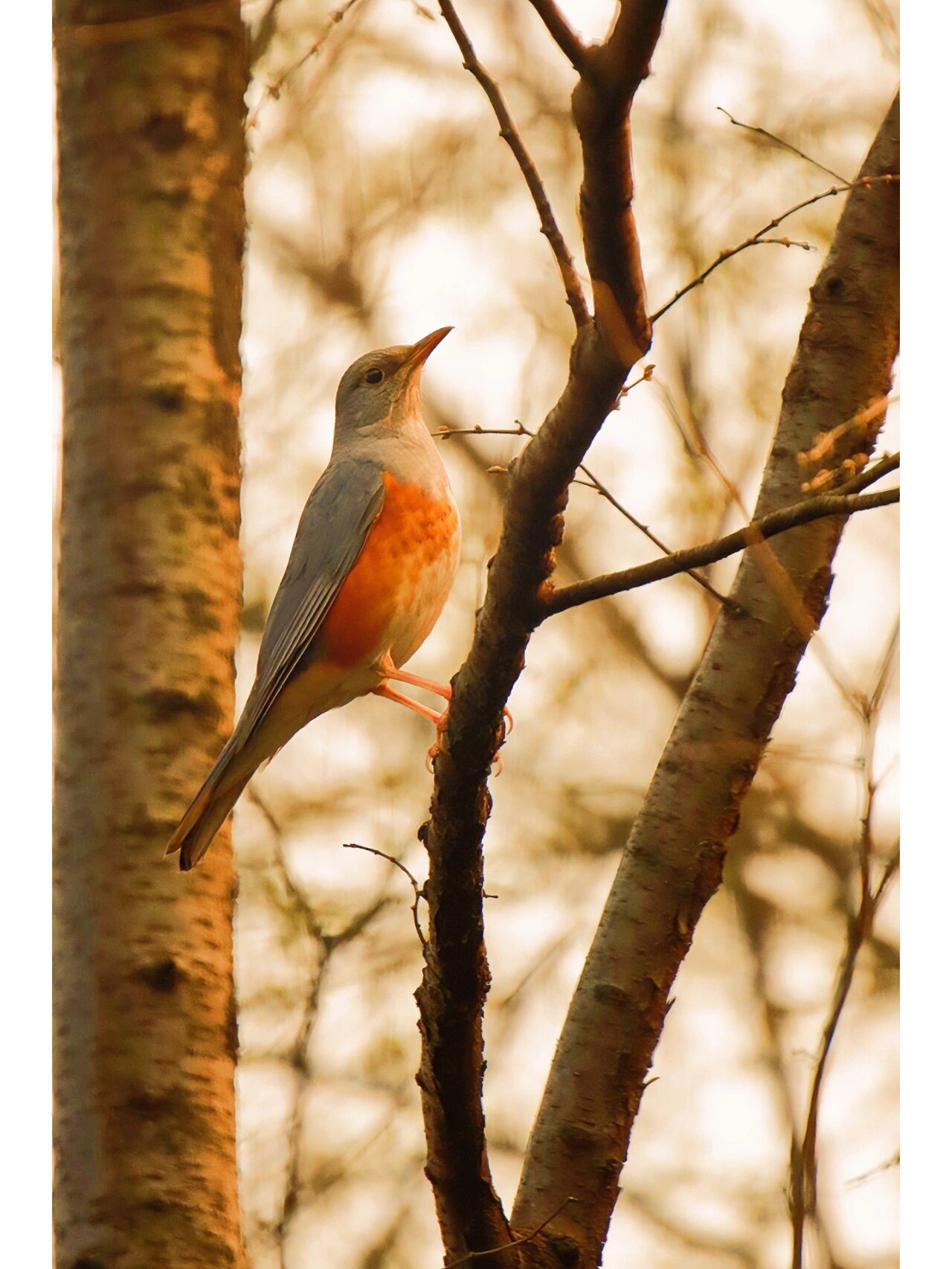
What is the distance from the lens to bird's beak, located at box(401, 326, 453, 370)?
193 centimetres

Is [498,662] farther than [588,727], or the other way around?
[588,727]

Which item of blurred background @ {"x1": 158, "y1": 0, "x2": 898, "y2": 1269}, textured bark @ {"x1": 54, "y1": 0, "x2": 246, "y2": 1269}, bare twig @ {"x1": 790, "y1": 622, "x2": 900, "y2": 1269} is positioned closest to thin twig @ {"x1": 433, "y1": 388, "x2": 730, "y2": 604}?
blurred background @ {"x1": 158, "y1": 0, "x2": 898, "y2": 1269}

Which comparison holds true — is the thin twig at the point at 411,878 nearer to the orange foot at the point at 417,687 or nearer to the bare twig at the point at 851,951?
the orange foot at the point at 417,687

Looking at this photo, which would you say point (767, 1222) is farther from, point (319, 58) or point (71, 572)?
point (319, 58)

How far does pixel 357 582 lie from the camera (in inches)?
74.6

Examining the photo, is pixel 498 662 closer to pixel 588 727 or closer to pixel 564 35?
pixel 588 727

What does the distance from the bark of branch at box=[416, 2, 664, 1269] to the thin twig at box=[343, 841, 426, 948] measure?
0.03 meters

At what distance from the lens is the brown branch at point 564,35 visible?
117 cm

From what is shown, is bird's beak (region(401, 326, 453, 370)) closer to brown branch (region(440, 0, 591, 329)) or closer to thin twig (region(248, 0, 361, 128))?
thin twig (region(248, 0, 361, 128))

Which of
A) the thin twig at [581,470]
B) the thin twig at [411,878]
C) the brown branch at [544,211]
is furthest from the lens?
the thin twig at [581,470]

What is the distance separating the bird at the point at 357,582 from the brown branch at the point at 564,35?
745mm

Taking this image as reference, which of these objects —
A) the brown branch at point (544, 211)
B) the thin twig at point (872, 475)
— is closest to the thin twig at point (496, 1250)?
the thin twig at point (872, 475)

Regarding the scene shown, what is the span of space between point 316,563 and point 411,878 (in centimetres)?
48

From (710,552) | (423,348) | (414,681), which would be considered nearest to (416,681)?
(414,681)
